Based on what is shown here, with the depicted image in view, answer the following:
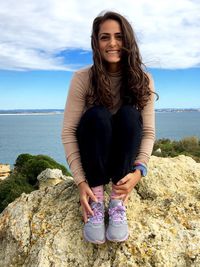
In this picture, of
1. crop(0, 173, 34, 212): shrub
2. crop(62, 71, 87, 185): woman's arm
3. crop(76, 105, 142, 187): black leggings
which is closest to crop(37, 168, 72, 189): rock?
crop(0, 173, 34, 212): shrub

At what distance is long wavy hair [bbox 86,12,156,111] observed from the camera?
12.9ft

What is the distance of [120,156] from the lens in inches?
146

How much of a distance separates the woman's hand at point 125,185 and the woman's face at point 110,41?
3.55ft

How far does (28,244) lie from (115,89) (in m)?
1.63

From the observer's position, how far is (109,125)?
3.64 m

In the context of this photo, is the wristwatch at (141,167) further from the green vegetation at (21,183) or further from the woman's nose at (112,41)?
the green vegetation at (21,183)

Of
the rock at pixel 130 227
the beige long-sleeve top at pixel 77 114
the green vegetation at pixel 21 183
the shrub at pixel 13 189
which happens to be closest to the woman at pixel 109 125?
the beige long-sleeve top at pixel 77 114

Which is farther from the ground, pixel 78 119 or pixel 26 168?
pixel 78 119

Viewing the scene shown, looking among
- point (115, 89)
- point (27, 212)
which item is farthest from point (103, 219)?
point (115, 89)

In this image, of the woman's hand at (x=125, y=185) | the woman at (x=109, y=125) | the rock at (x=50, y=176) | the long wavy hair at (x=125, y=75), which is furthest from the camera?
the rock at (x=50, y=176)

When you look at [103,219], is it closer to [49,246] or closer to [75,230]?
[75,230]

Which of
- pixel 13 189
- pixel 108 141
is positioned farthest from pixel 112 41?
pixel 13 189

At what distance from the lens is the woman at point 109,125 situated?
3666 millimetres

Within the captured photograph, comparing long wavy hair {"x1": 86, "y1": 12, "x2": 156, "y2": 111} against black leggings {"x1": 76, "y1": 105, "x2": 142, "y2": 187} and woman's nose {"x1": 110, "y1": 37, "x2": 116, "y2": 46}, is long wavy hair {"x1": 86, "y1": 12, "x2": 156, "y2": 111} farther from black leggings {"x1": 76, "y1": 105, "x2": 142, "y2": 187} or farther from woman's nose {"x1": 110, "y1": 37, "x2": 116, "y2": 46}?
black leggings {"x1": 76, "y1": 105, "x2": 142, "y2": 187}
